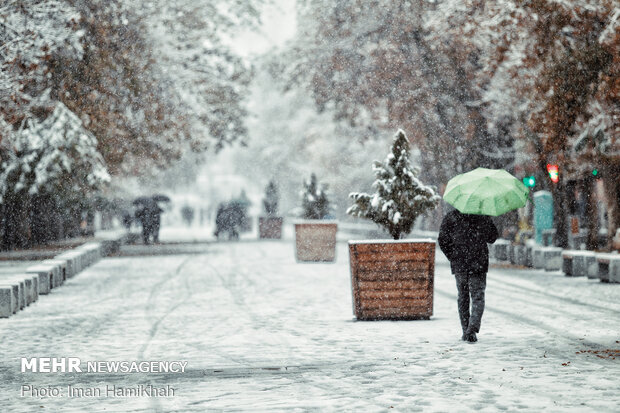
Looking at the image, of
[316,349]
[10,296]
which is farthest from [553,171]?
[316,349]

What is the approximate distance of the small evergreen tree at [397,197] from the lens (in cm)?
1422

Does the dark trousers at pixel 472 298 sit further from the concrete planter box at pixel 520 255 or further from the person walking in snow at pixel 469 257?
the concrete planter box at pixel 520 255

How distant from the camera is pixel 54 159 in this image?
29406 mm

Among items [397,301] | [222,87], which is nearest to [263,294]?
[397,301]

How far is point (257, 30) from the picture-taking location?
39.3m

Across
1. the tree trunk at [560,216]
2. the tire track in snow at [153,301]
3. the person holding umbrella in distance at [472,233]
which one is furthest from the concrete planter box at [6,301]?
the tree trunk at [560,216]

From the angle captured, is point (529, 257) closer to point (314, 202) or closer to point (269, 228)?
point (314, 202)

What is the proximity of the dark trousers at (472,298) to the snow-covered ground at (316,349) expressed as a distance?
223 mm

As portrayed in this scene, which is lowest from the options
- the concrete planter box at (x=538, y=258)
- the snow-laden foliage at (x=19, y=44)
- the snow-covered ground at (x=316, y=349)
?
the snow-covered ground at (x=316, y=349)

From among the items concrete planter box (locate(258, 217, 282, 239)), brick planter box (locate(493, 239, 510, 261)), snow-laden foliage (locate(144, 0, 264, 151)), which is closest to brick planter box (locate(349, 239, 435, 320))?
brick planter box (locate(493, 239, 510, 261))

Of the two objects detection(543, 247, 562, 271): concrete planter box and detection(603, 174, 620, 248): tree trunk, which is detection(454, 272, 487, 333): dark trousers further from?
detection(603, 174, 620, 248): tree trunk

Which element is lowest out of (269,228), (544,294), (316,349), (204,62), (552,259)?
(316,349)

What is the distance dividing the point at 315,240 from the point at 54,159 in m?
7.28

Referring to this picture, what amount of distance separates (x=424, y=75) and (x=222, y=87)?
7.76 metres
